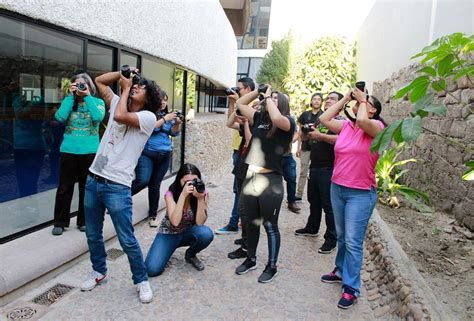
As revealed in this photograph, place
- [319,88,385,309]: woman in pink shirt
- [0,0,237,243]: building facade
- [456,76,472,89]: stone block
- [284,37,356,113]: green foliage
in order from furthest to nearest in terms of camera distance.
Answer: [284,37,356,113]: green foliage, [456,76,472,89]: stone block, [0,0,237,243]: building facade, [319,88,385,309]: woman in pink shirt

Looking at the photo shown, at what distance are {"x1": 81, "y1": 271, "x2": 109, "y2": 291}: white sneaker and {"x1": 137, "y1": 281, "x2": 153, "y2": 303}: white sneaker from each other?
0.40m

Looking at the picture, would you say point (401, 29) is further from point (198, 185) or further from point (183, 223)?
point (183, 223)

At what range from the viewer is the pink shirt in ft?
10.4

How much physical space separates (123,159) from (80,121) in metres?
1.30

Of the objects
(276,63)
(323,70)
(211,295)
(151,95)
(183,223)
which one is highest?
(276,63)

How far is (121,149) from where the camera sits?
2.93m

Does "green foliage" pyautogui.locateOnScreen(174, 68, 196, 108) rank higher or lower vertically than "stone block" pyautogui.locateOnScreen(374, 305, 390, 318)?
higher

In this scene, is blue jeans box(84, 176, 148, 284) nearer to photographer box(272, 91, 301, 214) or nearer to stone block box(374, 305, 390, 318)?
stone block box(374, 305, 390, 318)

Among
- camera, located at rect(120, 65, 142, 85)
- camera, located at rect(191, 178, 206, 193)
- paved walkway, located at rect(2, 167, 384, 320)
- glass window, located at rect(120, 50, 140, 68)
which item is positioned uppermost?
glass window, located at rect(120, 50, 140, 68)

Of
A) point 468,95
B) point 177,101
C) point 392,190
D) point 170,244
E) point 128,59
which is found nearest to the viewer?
point 170,244

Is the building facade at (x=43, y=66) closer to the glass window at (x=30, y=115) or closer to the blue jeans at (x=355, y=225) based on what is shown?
the glass window at (x=30, y=115)

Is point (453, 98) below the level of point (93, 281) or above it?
above

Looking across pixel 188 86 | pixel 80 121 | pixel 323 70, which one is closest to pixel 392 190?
pixel 80 121

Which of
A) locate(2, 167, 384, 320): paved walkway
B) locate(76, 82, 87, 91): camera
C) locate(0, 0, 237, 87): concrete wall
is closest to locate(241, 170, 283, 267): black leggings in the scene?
locate(2, 167, 384, 320): paved walkway
